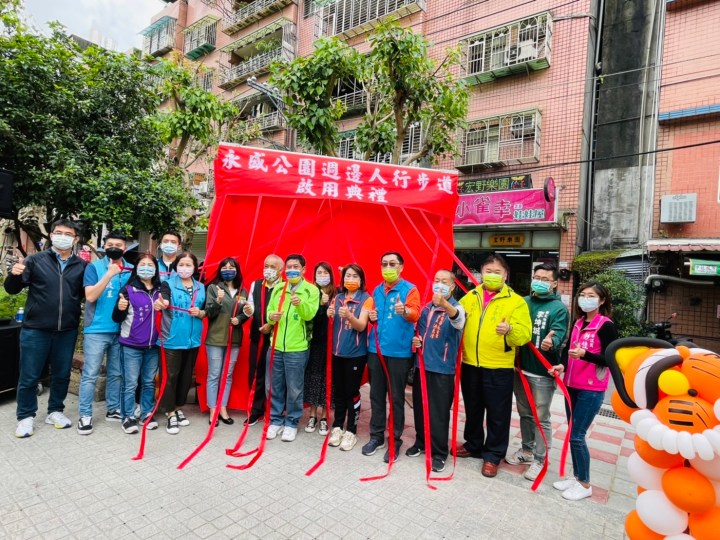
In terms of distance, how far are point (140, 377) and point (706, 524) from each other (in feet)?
13.6

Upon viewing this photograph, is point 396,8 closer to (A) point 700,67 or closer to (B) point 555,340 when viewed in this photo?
(A) point 700,67

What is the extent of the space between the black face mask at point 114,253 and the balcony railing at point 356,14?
11.3 m

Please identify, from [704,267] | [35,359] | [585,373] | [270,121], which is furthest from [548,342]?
[270,121]

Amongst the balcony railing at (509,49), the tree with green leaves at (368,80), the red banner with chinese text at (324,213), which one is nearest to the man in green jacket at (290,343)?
the red banner with chinese text at (324,213)

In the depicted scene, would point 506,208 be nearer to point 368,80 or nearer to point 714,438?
point 368,80

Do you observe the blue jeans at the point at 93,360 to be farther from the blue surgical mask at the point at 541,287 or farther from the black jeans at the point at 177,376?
the blue surgical mask at the point at 541,287

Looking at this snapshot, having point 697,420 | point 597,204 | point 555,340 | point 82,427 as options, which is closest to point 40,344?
point 82,427

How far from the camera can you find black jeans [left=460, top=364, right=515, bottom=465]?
10.8 ft

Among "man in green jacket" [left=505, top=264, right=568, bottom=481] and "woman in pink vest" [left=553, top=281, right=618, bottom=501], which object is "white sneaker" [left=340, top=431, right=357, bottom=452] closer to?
"man in green jacket" [left=505, top=264, right=568, bottom=481]

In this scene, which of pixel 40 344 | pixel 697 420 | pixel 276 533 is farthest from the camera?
pixel 40 344

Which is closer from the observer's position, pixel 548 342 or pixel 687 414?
pixel 687 414

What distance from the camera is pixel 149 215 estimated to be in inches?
231

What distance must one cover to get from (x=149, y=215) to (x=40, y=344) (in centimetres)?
271

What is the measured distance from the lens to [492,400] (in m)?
3.31
